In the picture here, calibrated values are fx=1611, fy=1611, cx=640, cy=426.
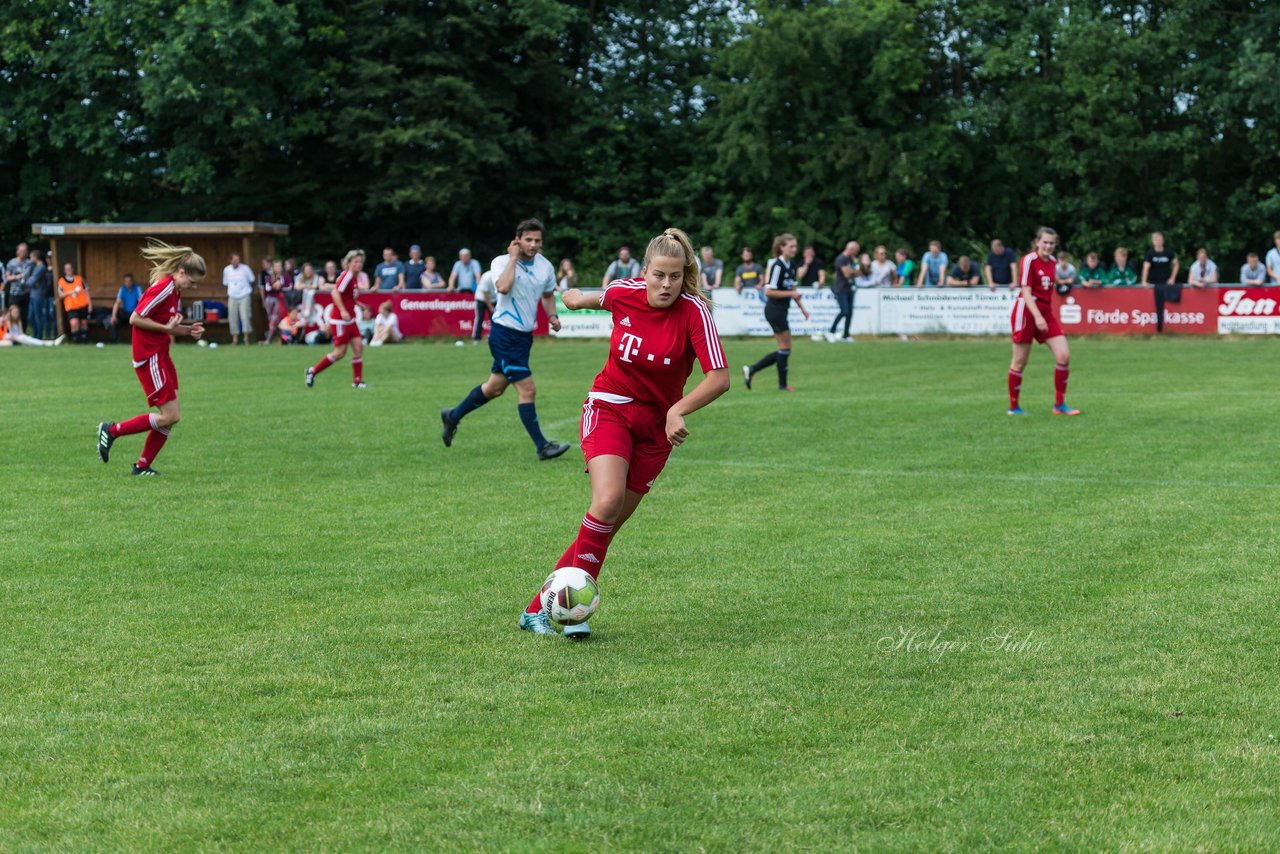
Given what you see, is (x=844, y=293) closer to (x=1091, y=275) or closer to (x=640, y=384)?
(x=1091, y=275)

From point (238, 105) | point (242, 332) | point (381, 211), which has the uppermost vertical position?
point (238, 105)

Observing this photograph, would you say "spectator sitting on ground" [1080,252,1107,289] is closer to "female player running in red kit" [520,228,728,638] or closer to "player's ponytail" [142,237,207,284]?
"player's ponytail" [142,237,207,284]

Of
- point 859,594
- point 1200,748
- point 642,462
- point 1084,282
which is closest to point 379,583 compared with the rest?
point 642,462

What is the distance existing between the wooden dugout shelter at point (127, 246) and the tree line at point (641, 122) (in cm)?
481

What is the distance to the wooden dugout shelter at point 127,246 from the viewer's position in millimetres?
35844

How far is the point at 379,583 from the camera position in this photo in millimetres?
7652

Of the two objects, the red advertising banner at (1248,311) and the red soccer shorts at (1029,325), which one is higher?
the red soccer shorts at (1029,325)

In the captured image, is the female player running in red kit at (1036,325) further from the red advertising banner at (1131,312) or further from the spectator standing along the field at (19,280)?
the spectator standing along the field at (19,280)

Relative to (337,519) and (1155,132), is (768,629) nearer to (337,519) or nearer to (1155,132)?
(337,519)

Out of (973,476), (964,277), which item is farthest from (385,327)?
(973,476)

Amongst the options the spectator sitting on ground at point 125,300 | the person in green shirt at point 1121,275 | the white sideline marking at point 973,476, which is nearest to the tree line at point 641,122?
the person in green shirt at point 1121,275

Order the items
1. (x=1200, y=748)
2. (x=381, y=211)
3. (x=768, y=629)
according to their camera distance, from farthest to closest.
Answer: (x=381, y=211) → (x=768, y=629) → (x=1200, y=748)

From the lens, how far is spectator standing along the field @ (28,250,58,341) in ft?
114

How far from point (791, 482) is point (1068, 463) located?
2.38 metres
